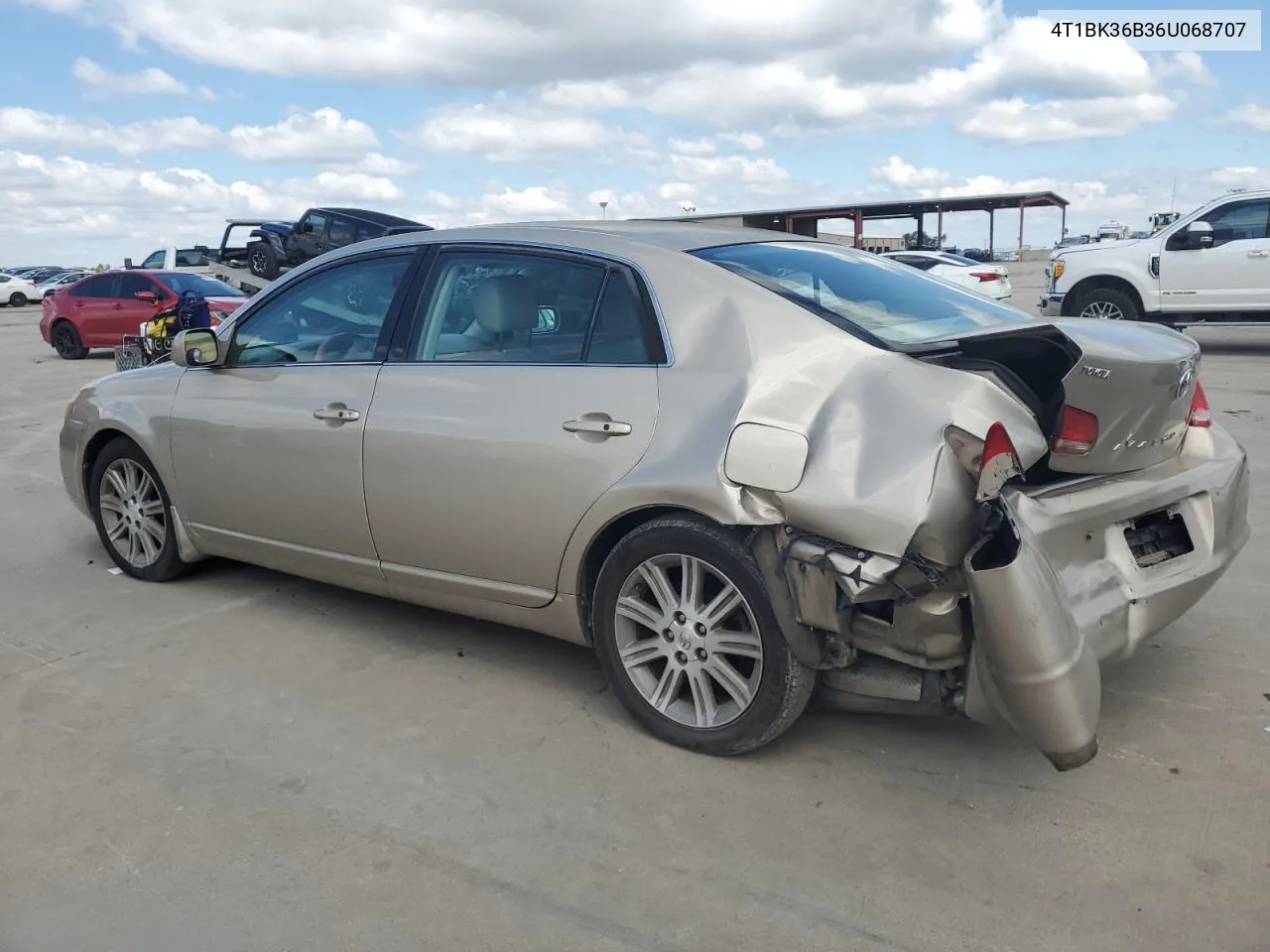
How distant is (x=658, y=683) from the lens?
3.53m

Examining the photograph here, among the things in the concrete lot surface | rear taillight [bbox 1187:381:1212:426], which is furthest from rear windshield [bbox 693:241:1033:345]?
the concrete lot surface

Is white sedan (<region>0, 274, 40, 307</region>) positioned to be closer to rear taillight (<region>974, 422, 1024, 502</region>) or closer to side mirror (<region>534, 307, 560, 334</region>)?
side mirror (<region>534, 307, 560, 334</region>)

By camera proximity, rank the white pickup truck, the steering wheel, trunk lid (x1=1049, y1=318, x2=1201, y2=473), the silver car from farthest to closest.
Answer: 1. the white pickup truck
2. the steering wheel
3. trunk lid (x1=1049, y1=318, x2=1201, y2=473)
4. the silver car

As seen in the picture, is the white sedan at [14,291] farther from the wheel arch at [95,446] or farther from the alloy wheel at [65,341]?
the wheel arch at [95,446]

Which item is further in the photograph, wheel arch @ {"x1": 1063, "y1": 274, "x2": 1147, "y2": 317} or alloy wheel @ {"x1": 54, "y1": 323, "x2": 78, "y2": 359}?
alloy wheel @ {"x1": 54, "y1": 323, "x2": 78, "y2": 359}

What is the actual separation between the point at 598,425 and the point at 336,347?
4.82 ft

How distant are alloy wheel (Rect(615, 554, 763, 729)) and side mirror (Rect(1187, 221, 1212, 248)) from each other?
39.3 feet

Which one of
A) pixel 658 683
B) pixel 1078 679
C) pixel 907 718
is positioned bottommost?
pixel 907 718

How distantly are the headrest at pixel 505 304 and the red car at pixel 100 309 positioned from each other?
15.8 metres

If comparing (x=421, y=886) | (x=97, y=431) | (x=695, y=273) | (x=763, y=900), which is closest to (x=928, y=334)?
(x=695, y=273)

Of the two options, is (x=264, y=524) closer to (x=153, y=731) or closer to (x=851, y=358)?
(x=153, y=731)

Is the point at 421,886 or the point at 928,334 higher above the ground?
the point at 928,334

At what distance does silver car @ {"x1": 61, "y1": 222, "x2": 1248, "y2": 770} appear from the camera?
2.94m

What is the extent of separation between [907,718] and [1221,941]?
1.29 m
